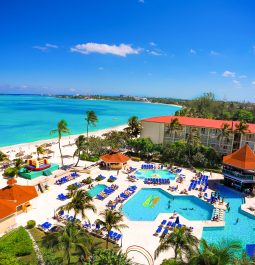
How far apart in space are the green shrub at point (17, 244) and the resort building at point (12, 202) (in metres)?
3.11

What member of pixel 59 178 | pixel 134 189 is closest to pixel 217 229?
pixel 134 189

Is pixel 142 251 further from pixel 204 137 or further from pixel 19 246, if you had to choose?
pixel 204 137

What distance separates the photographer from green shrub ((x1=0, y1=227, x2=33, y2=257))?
54.7 ft

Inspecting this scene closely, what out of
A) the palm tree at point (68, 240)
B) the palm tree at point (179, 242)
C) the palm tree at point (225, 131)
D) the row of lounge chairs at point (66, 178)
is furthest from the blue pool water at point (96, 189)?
the palm tree at point (225, 131)

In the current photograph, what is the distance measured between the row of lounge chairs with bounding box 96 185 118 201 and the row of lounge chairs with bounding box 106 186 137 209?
59.2 inches

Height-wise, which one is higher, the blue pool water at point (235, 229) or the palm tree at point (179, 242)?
the palm tree at point (179, 242)

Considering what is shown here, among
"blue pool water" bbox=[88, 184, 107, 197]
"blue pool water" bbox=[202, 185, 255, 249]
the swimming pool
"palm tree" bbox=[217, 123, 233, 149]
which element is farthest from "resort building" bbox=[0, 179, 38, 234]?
"palm tree" bbox=[217, 123, 233, 149]

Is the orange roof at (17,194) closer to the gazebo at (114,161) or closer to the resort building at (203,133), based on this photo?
the gazebo at (114,161)

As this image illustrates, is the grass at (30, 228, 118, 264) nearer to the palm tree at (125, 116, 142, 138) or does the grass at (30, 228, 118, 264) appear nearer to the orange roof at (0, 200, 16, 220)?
the orange roof at (0, 200, 16, 220)

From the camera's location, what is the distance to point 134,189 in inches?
1203

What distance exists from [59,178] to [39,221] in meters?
11.0

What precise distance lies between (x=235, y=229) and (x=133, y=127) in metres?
29.5

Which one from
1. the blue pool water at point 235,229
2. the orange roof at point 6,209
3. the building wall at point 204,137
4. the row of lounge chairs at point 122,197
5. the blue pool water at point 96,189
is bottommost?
the blue pool water at point 235,229

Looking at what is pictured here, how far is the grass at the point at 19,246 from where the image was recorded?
54.6 feet
